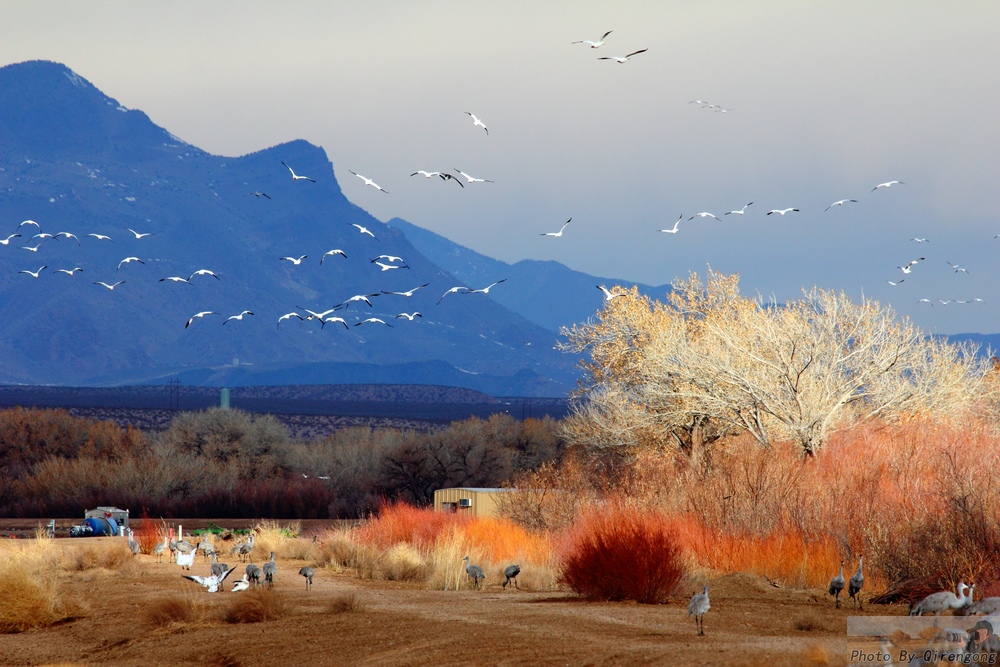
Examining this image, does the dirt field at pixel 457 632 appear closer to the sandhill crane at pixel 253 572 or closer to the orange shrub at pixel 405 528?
the sandhill crane at pixel 253 572

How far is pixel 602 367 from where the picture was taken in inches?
1793

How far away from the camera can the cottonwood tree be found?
32344 millimetres

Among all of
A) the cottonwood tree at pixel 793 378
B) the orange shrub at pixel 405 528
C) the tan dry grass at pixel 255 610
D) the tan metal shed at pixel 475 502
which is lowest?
the tan dry grass at pixel 255 610

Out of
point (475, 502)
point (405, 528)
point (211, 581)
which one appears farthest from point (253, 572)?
point (475, 502)

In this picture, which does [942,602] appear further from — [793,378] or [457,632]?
[793,378]

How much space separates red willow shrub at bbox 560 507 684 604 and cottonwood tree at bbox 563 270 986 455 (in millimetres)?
14525

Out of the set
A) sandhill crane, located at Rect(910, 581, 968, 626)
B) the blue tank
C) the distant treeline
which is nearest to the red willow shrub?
sandhill crane, located at Rect(910, 581, 968, 626)

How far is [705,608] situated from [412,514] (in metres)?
16.4

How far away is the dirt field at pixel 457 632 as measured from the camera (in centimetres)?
1225

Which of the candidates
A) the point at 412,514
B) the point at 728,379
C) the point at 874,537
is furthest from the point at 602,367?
the point at 874,537

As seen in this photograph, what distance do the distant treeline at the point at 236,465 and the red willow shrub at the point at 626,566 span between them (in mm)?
27190

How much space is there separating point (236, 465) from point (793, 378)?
3012 centimetres

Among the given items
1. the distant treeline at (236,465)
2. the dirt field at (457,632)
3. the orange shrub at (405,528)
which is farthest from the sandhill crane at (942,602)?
the distant treeline at (236,465)

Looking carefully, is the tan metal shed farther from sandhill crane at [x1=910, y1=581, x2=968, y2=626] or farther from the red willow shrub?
sandhill crane at [x1=910, y1=581, x2=968, y2=626]
